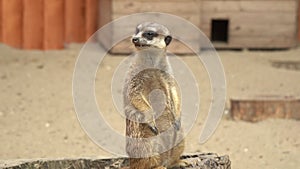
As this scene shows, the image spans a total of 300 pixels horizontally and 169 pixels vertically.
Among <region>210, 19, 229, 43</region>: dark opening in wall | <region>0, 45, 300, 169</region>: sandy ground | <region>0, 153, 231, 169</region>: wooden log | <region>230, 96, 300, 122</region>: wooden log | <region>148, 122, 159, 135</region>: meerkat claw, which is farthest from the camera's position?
<region>210, 19, 229, 43</region>: dark opening in wall

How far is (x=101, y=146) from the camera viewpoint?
4.71 m

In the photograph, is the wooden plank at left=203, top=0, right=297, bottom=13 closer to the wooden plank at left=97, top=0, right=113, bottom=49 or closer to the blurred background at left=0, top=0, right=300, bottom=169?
the blurred background at left=0, top=0, right=300, bottom=169

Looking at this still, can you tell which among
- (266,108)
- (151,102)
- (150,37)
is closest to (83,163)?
(151,102)

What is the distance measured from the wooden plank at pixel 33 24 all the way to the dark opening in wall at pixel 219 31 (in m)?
1.75

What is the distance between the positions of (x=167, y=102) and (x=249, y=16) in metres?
4.84

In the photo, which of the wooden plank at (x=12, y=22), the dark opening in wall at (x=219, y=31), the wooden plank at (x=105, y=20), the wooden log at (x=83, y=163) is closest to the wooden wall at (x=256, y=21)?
the dark opening in wall at (x=219, y=31)

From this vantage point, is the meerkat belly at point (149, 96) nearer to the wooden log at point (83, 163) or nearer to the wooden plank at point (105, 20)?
the wooden log at point (83, 163)

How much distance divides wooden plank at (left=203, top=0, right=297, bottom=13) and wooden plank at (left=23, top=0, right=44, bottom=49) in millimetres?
1617

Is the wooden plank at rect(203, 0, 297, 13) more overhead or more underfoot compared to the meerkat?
more overhead

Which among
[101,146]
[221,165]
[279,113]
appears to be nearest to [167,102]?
[221,165]

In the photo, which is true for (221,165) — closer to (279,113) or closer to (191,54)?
(279,113)

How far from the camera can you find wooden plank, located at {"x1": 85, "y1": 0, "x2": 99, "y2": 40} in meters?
7.54

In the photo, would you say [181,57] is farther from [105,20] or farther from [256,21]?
[256,21]

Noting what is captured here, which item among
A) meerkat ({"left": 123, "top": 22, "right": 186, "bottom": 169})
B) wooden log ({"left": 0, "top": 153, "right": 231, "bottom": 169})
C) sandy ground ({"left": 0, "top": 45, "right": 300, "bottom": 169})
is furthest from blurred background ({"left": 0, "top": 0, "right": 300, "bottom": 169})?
meerkat ({"left": 123, "top": 22, "right": 186, "bottom": 169})
